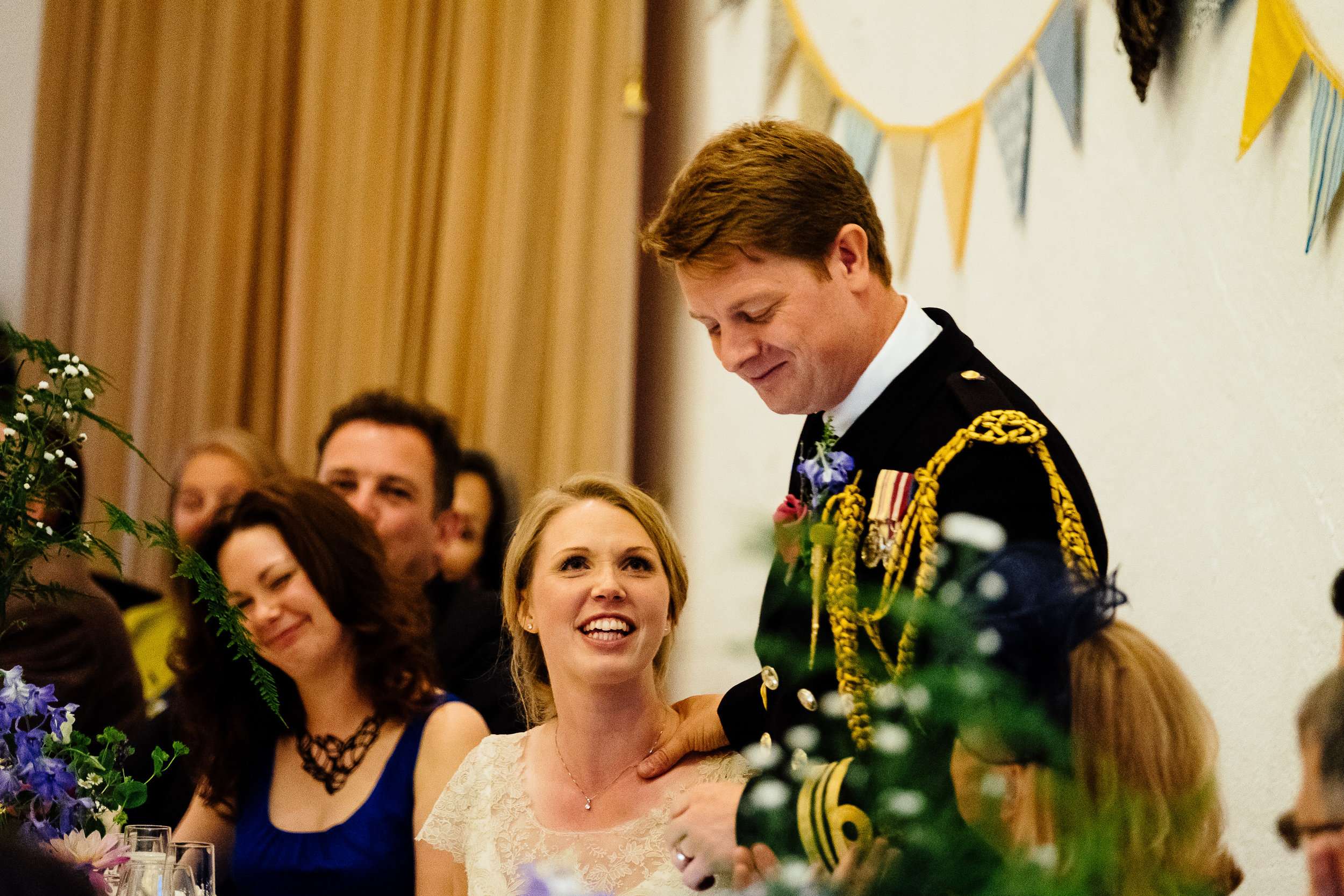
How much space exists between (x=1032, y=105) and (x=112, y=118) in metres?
3.15

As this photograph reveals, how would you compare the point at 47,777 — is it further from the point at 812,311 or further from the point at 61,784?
the point at 812,311

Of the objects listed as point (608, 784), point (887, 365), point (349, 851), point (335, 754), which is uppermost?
point (887, 365)

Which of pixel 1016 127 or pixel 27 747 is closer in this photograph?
pixel 27 747

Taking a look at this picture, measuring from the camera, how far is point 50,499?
1381 mm

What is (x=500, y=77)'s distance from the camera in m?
3.83

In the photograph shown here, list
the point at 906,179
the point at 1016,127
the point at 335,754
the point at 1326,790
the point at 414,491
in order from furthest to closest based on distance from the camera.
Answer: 1. the point at 414,491
2. the point at 906,179
3. the point at 1016,127
4. the point at 335,754
5. the point at 1326,790

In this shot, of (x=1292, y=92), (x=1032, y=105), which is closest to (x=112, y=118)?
(x=1032, y=105)

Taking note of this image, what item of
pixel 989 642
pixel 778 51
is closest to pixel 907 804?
pixel 989 642

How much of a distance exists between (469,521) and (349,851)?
1270 mm

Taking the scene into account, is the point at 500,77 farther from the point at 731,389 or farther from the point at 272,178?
the point at 731,389

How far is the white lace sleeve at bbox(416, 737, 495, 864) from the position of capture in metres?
2.03

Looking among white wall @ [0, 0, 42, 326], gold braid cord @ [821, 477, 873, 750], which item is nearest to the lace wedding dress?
gold braid cord @ [821, 477, 873, 750]

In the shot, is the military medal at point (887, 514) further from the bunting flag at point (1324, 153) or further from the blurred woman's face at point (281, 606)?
the blurred woman's face at point (281, 606)

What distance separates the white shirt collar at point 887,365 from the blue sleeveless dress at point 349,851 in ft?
3.58
